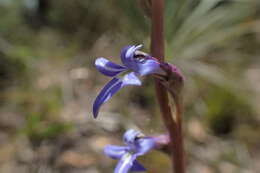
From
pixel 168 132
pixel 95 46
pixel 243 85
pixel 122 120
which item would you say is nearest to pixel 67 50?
pixel 95 46

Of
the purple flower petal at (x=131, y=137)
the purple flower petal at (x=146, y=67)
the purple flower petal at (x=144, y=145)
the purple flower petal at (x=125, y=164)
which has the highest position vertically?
the purple flower petal at (x=146, y=67)

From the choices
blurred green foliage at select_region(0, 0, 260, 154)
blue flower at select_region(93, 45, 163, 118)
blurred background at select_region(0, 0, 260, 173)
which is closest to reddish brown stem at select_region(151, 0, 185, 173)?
blue flower at select_region(93, 45, 163, 118)

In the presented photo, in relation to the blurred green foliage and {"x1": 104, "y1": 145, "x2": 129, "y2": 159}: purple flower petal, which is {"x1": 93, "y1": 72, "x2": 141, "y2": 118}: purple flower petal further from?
the blurred green foliage

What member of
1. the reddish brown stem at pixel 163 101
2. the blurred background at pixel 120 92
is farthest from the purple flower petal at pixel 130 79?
the blurred background at pixel 120 92

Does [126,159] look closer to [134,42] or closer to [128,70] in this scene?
[128,70]

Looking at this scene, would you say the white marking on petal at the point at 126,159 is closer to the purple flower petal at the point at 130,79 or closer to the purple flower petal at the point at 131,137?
the purple flower petal at the point at 131,137
